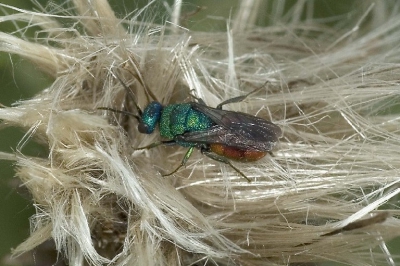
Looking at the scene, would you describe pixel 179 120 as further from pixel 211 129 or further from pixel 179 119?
pixel 211 129

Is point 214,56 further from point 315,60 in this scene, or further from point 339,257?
point 339,257

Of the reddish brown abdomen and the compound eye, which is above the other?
the compound eye

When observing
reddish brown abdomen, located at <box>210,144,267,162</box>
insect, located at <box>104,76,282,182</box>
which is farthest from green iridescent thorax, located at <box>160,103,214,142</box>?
reddish brown abdomen, located at <box>210,144,267,162</box>

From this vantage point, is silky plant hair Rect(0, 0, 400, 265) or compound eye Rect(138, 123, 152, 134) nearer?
silky plant hair Rect(0, 0, 400, 265)

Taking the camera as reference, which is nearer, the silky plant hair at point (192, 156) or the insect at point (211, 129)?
the silky plant hair at point (192, 156)

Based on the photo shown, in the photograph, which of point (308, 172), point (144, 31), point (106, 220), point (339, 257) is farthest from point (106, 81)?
point (339, 257)

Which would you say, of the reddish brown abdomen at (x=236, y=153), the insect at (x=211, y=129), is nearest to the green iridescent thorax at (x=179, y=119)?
the insect at (x=211, y=129)

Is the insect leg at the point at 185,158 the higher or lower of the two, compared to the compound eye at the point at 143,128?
lower

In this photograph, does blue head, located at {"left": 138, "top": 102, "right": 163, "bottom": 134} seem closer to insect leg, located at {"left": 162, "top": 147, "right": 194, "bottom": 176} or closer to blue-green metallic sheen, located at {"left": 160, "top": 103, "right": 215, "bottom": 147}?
blue-green metallic sheen, located at {"left": 160, "top": 103, "right": 215, "bottom": 147}

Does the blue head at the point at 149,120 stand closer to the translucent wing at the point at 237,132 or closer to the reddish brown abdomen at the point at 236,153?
the translucent wing at the point at 237,132
